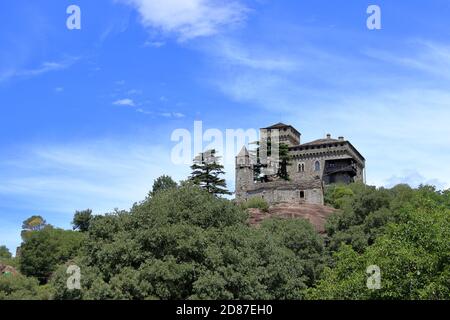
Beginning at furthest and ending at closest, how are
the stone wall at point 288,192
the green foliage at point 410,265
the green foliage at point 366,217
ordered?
the stone wall at point 288,192, the green foliage at point 366,217, the green foliage at point 410,265

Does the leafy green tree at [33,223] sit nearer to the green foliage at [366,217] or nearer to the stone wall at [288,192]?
the stone wall at [288,192]

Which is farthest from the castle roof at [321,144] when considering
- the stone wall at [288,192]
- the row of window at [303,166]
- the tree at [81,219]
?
the tree at [81,219]

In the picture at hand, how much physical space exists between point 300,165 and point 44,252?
59710mm

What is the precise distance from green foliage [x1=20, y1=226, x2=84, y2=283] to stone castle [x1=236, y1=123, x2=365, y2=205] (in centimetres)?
3082

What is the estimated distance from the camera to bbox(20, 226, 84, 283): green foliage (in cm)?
8494

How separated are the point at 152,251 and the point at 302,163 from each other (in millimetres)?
94462

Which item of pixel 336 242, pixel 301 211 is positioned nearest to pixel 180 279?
pixel 336 242

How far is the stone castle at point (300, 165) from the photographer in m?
101

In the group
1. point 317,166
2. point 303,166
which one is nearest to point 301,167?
point 303,166

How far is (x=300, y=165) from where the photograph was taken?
420 ft

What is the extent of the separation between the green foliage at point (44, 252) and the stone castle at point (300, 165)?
30.8 m

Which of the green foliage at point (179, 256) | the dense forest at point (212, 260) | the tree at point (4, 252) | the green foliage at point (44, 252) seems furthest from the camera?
the tree at point (4, 252)

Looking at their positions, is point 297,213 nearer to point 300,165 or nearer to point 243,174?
point 243,174

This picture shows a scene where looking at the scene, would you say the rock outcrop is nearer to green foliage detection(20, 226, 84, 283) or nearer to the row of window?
green foliage detection(20, 226, 84, 283)
